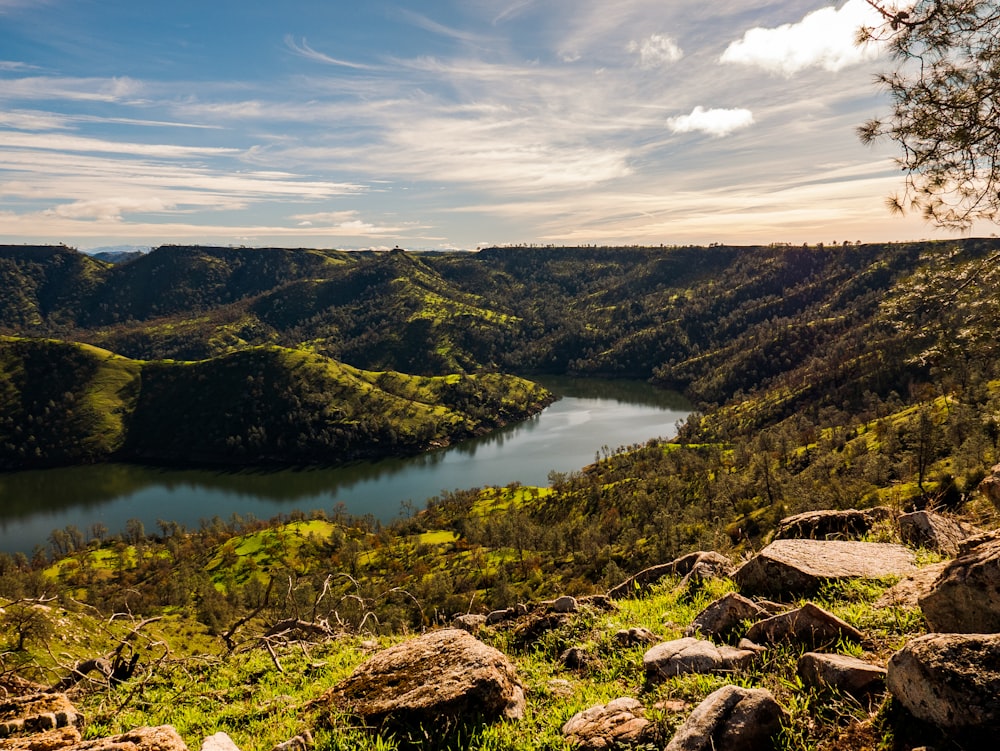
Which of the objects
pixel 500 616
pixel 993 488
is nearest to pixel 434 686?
pixel 500 616

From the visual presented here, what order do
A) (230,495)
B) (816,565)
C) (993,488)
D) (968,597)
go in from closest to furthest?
(968,597) → (816,565) → (993,488) → (230,495)

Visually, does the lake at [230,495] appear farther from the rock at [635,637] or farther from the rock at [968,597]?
the rock at [968,597]

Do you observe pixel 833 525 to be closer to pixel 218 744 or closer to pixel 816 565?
pixel 816 565

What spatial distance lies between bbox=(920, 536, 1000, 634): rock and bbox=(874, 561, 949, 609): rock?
1.33m

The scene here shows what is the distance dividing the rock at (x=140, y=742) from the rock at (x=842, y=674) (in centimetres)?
847

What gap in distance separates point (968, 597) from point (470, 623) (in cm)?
1131

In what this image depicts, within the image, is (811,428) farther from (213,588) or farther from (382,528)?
(213,588)

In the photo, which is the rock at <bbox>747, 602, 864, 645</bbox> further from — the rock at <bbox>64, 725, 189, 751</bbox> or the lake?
the lake

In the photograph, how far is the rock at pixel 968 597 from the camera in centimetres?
642

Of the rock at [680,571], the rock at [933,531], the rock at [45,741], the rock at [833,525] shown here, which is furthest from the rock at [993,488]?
the rock at [45,741]

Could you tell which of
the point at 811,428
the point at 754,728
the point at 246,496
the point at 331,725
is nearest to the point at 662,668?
the point at 754,728

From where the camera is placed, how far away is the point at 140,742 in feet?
21.9

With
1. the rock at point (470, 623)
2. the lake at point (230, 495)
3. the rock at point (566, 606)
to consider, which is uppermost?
the rock at point (566, 606)

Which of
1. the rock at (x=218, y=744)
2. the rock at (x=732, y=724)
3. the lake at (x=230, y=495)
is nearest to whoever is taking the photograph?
the rock at (x=732, y=724)
